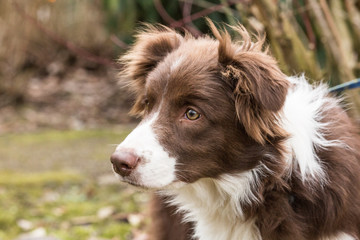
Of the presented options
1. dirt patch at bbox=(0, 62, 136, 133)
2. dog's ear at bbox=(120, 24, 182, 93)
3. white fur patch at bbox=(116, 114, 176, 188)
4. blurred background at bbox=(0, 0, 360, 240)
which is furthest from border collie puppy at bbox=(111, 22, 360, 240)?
dirt patch at bbox=(0, 62, 136, 133)

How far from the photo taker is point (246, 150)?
2996mm

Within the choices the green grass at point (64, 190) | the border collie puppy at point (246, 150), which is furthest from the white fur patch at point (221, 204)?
the green grass at point (64, 190)

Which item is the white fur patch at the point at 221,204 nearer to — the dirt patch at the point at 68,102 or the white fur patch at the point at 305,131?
the white fur patch at the point at 305,131

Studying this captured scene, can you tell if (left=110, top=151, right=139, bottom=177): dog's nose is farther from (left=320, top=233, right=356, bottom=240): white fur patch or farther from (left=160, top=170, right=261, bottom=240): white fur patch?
(left=320, top=233, right=356, bottom=240): white fur patch

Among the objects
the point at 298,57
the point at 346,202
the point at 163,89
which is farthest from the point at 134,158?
the point at 298,57

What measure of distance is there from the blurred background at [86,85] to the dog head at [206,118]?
52.8 inches

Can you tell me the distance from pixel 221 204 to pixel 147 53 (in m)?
1.15

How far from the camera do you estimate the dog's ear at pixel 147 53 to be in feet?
11.4

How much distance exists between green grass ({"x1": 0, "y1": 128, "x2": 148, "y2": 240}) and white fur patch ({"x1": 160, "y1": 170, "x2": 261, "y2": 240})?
1738 mm

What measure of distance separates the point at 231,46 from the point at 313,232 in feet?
3.89

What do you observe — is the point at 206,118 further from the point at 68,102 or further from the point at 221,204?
the point at 68,102

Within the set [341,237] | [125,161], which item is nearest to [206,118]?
[125,161]

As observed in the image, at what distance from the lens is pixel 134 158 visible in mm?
2695

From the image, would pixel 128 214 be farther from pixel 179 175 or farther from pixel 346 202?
pixel 346 202
